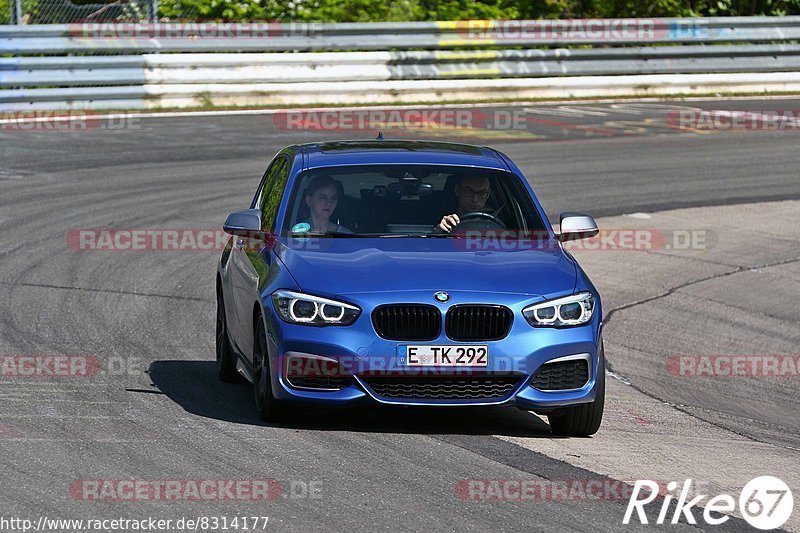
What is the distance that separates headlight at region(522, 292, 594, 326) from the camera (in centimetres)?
771

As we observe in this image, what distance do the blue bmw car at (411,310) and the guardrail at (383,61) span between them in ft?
48.2

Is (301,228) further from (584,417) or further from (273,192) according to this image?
(584,417)

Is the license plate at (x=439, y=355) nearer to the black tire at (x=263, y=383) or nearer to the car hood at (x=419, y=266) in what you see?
the car hood at (x=419, y=266)

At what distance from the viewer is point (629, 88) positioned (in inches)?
1118

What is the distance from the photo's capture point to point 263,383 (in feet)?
26.2

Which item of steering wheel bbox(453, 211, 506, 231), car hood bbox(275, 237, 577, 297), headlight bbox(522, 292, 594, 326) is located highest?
steering wheel bbox(453, 211, 506, 231)

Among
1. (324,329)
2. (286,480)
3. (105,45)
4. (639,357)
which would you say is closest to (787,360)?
(639,357)

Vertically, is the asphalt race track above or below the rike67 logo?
below

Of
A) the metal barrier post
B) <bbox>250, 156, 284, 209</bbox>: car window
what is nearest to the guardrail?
the metal barrier post

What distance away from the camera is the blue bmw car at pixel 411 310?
7598 mm

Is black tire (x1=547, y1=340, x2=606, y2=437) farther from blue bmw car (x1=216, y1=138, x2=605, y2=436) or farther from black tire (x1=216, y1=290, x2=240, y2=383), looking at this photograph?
black tire (x1=216, y1=290, x2=240, y2=383)

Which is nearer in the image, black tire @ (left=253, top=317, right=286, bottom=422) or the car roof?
black tire @ (left=253, top=317, right=286, bottom=422)

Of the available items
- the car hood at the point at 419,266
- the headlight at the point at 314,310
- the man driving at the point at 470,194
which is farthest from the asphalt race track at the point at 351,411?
the man driving at the point at 470,194

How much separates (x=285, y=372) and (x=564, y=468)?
5.15ft
